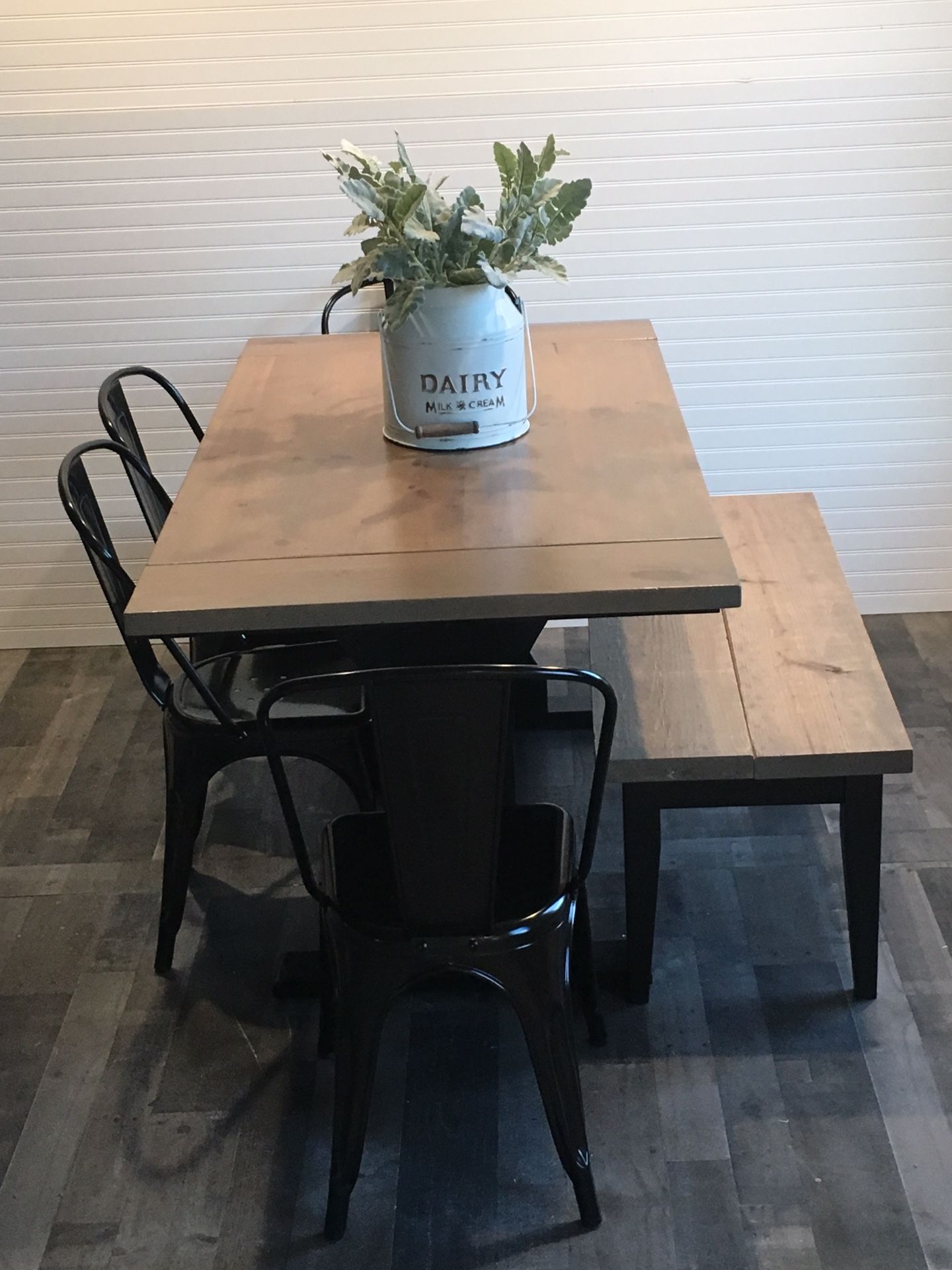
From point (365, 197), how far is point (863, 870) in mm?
1248

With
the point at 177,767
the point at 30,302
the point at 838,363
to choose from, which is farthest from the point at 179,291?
the point at 838,363

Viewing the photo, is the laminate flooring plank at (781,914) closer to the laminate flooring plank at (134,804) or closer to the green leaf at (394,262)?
the laminate flooring plank at (134,804)

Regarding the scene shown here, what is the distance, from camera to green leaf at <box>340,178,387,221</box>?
1.64 meters

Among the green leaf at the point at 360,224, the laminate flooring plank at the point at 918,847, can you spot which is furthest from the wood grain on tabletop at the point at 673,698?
the green leaf at the point at 360,224

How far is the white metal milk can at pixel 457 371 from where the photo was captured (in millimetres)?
1764

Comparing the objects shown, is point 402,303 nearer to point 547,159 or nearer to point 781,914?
point 547,159

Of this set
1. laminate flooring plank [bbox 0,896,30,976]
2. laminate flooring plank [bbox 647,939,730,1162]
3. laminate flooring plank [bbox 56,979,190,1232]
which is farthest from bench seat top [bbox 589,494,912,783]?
laminate flooring plank [bbox 0,896,30,976]

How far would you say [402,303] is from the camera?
5.70ft

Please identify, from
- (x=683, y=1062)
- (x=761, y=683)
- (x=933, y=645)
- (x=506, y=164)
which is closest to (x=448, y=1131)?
(x=683, y=1062)

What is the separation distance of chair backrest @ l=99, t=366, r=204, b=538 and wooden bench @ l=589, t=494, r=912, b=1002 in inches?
32.8

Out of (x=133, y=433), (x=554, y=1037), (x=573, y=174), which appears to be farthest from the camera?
(x=573, y=174)

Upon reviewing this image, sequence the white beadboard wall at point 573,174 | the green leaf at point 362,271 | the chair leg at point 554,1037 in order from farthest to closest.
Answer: the white beadboard wall at point 573,174 → the green leaf at point 362,271 → the chair leg at point 554,1037

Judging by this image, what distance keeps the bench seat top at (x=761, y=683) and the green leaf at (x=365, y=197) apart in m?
0.78

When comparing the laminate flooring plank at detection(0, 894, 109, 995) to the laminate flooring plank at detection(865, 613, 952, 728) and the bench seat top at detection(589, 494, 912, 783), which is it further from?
the laminate flooring plank at detection(865, 613, 952, 728)
